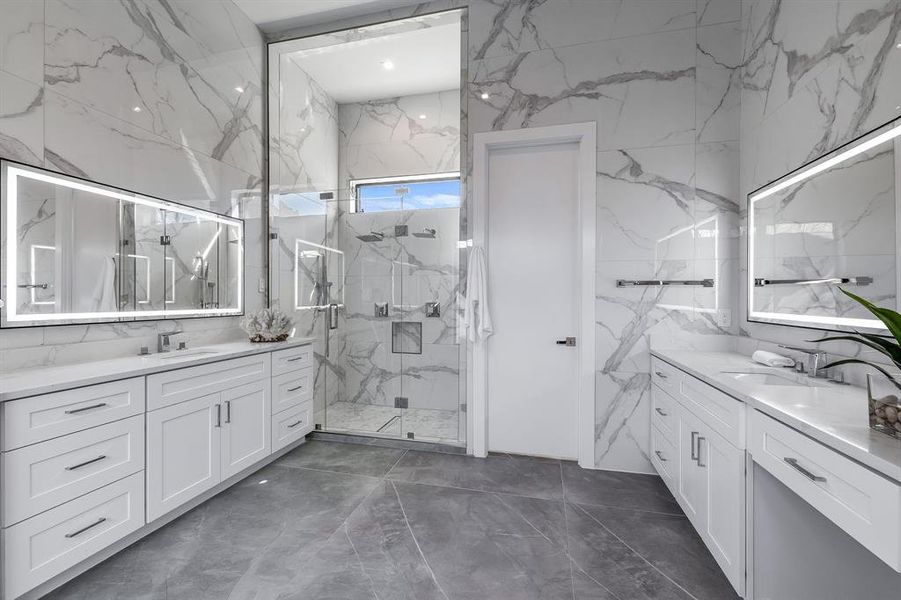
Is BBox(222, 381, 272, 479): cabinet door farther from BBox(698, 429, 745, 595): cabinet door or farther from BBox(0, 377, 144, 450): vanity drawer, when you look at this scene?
BBox(698, 429, 745, 595): cabinet door

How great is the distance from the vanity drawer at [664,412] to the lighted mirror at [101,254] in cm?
321

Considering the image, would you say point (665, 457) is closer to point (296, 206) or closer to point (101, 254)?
point (101, 254)

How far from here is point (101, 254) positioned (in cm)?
221

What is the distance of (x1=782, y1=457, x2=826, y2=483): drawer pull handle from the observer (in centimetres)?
111

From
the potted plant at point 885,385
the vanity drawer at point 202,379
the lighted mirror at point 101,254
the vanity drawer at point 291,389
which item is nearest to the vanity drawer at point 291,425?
the vanity drawer at point 291,389

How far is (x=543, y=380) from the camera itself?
307 cm

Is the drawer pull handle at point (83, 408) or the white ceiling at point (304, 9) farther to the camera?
the white ceiling at point (304, 9)

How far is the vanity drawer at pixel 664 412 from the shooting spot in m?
2.23

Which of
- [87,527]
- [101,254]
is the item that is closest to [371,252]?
[101,254]

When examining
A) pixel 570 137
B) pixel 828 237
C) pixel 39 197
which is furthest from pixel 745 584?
pixel 39 197

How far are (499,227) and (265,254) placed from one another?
6.92 feet

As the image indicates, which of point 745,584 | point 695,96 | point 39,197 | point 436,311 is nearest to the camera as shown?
point 745,584

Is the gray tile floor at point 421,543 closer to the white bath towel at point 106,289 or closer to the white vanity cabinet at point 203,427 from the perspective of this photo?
the white vanity cabinet at point 203,427

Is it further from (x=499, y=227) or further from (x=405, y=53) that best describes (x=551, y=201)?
(x=405, y=53)
